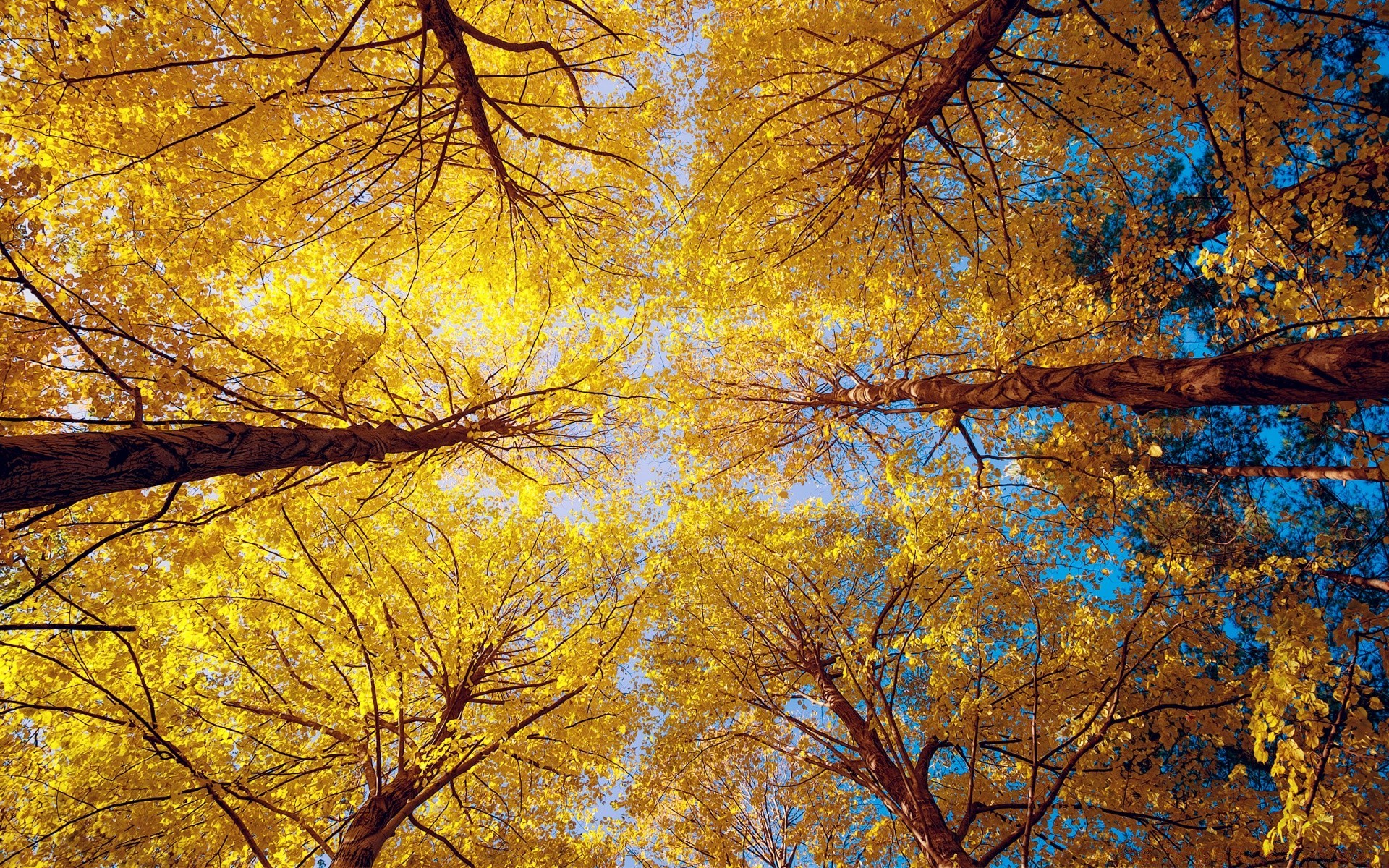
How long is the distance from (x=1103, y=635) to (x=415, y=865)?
7079 mm

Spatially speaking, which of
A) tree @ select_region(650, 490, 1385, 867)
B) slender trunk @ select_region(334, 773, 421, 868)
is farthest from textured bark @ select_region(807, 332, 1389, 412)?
slender trunk @ select_region(334, 773, 421, 868)

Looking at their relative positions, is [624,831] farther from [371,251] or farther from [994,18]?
[994,18]

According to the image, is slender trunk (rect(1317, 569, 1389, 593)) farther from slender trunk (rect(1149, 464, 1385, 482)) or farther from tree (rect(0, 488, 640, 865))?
tree (rect(0, 488, 640, 865))

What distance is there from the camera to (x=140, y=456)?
1.97m

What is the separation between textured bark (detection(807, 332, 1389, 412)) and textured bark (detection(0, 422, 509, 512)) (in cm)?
433

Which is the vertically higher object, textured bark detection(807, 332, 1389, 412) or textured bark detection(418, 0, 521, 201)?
textured bark detection(418, 0, 521, 201)

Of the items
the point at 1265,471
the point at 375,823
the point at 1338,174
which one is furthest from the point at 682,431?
the point at 1265,471

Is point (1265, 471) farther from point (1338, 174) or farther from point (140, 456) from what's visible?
point (140, 456)

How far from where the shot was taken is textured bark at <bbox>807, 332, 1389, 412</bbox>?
187 cm

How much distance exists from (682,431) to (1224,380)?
16.2 ft

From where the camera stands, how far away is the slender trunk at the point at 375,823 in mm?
3580

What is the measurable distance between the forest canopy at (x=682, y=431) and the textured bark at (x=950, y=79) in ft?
0.12

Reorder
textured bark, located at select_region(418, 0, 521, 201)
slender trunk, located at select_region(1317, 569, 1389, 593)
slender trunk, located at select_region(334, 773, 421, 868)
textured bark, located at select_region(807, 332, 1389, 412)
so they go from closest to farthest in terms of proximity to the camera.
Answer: textured bark, located at select_region(807, 332, 1389, 412)
textured bark, located at select_region(418, 0, 521, 201)
slender trunk, located at select_region(334, 773, 421, 868)
slender trunk, located at select_region(1317, 569, 1389, 593)

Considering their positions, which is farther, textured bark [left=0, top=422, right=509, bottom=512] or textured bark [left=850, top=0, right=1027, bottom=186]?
textured bark [left=850, top=0, right=1027, bottom=186]
